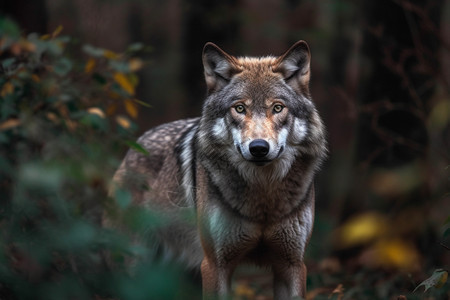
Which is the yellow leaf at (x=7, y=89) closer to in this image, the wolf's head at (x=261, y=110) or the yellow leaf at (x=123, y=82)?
the yellow leaf at (x=123, y=82)

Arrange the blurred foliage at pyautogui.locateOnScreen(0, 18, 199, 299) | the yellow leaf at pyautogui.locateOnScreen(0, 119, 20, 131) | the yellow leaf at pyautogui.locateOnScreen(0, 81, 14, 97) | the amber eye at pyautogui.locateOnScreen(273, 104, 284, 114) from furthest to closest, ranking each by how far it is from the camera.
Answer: the amber eye at pyautogui.locateOnScreen(273, 104, 284, 114)
the yellow leaf at pyautogui.locateOnScreen(0, 81, 14, 97)
the yellow leaf at pyautogui.locateOnScreen(0, 119, 20, 131)
the blurred foliage at pyautogui.locateOnScreen(0, 18, 199, 299)

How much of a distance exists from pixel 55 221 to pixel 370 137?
19.0 feet

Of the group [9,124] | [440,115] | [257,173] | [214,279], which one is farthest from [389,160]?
[9,124]

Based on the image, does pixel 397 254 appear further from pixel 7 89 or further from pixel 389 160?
pixel 7 89

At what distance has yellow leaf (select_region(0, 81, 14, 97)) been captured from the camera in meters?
3.72

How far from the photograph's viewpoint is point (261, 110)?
4.29 m

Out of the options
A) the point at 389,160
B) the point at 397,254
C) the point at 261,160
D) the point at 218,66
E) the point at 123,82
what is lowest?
the point at 397,254

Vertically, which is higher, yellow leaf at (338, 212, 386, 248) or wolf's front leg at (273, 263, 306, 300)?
wolf's front leg at (273, 263, 306, 300)

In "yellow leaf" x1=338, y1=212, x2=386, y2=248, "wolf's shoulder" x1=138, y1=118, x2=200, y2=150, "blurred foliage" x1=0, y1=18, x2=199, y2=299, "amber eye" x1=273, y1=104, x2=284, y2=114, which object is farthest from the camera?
"yellow leaf" x1=338, y1=212, x2=386, y2=248

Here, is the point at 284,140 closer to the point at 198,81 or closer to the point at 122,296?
the point at 122,296

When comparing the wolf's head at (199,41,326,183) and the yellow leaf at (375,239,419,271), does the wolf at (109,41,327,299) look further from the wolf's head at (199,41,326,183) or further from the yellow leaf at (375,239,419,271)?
the yellow leaf at (375,239,419,271)

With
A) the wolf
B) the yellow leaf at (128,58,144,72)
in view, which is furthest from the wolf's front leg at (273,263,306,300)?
the yellow leaf at (128,58,144,72)

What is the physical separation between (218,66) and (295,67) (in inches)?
24.9

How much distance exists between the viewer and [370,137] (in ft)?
24.7
